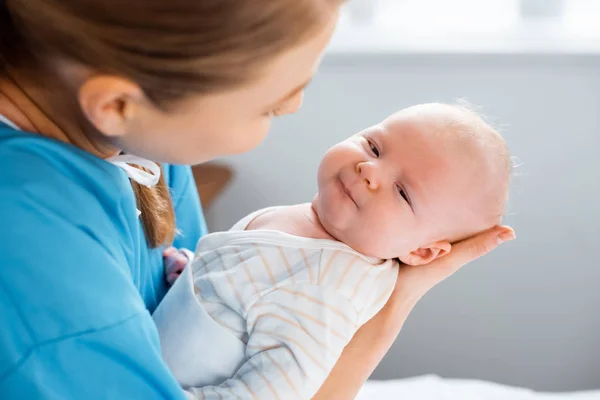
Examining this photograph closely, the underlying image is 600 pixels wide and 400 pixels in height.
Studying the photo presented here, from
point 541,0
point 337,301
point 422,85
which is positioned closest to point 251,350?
point 337,301

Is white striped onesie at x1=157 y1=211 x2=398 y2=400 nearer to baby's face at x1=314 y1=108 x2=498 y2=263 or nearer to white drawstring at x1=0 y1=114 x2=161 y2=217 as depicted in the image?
baby's face at x1=314 y1=108 x2=498 y2=263

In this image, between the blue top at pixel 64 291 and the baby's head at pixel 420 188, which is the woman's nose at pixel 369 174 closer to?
the baby's head at pixel 420 188

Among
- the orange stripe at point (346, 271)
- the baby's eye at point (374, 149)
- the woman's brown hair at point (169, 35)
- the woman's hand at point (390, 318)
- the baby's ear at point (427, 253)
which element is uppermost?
the woman's brown hair at point (169, 35)

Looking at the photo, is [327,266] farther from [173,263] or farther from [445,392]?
[445,392]

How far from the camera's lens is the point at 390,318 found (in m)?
1.07

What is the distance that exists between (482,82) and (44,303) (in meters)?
1.36

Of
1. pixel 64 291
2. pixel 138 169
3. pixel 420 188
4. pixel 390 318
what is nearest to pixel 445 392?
pixel 390 318

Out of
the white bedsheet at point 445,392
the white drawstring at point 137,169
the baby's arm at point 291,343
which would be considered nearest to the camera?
the white drawstring at point 137,169

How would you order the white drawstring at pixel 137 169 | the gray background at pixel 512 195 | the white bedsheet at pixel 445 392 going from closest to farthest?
the white drawstring at pixel 137 169, the white bedsheet at pixel 445 392, the gray background at pixel 512 195

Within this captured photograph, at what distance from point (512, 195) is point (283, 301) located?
0.98 meters

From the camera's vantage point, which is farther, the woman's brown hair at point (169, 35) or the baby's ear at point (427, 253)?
the baby's ear at point (427, 253)

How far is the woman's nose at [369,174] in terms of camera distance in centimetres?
105

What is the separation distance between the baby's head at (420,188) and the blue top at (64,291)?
409 mm

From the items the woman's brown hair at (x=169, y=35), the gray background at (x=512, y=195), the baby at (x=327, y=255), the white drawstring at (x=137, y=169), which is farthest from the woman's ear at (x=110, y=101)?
the gray background at (x=512, y=195)
